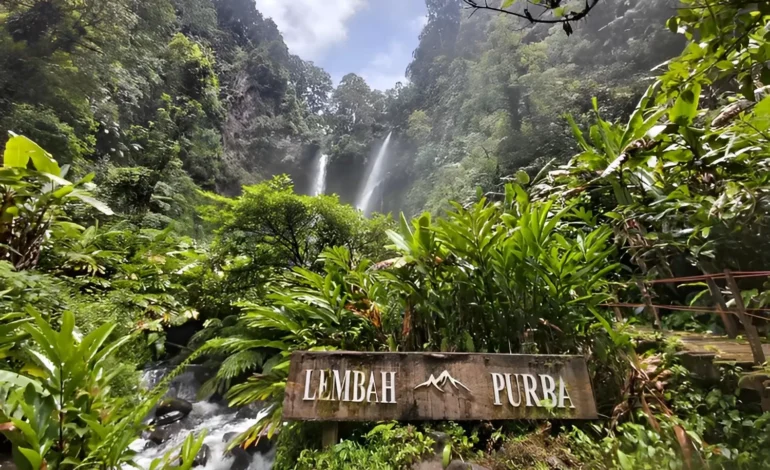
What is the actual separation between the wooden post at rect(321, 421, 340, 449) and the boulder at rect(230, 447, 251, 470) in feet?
5.90

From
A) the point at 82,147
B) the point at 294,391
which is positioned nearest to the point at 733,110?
the point at 294,391

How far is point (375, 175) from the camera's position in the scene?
63.6ft

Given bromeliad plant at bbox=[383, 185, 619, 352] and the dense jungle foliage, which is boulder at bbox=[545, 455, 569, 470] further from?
bromeliad plant at bbox=[383, 185, 619, 352]

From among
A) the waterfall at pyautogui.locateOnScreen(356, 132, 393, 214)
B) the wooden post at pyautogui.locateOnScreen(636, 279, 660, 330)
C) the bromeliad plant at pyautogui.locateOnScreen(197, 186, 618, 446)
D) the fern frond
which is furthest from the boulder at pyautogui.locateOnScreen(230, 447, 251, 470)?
the waterfall at pyautogui.locateOnScreen(356, 132, 393, 214)

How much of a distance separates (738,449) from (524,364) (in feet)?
2.18

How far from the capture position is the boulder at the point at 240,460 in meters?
2.61

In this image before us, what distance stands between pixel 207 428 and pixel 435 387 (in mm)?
2488

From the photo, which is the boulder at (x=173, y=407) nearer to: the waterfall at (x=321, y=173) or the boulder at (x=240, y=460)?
the boulder at (x=240, y=460)

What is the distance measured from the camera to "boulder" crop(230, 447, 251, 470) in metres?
2.61

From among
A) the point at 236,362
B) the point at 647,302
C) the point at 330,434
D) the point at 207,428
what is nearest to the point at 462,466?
the point at 330,434

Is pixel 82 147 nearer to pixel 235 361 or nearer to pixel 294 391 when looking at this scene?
pixel 235 361

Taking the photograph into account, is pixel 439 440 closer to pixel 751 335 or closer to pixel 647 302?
pixel 751 335

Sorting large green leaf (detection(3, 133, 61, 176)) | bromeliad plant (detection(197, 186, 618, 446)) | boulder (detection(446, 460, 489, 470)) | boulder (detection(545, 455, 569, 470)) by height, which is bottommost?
boulder (detection(446, 460, 489, 470))

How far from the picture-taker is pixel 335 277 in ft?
6.55
